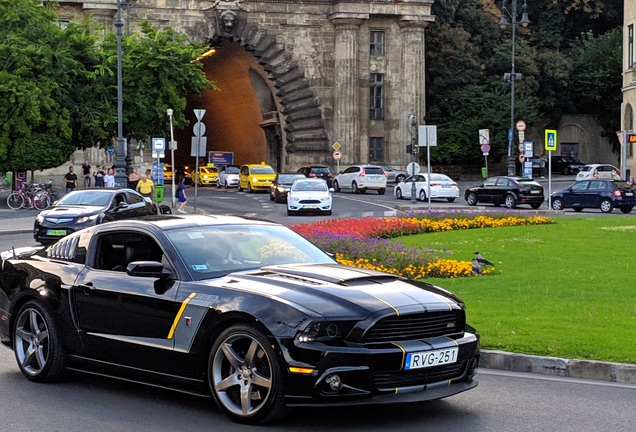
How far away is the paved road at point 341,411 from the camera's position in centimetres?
698

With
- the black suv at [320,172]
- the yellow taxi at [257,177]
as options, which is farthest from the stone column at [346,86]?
the yellow taxi at [257,177]

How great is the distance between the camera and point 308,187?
41.4 metres

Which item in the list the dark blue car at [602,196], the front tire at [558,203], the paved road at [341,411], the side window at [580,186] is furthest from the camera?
the front tire at [558,203]

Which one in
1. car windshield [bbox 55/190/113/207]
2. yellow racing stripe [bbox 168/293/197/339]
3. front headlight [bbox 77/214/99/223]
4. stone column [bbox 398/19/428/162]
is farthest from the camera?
stone column [bbox 398/19/428/162]

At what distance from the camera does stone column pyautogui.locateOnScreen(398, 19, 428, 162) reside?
7081 centimetres

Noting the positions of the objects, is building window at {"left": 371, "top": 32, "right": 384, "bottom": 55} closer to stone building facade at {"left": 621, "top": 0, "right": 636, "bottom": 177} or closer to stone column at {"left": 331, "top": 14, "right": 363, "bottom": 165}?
stone column at {"left": 331, "top": 14, "right": 363, "bottom": 165}

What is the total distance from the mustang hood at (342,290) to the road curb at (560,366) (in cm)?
197

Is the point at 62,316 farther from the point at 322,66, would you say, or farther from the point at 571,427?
the point at 322,66

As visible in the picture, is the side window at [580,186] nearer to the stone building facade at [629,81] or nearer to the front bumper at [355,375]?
the stone building facade at [629,81]

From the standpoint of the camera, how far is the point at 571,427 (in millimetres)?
6977

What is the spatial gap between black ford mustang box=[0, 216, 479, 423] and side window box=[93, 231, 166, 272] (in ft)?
0.04

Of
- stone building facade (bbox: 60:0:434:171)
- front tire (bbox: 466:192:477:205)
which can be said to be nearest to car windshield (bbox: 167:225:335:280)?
front tire (bbox: 466:192:477:205)

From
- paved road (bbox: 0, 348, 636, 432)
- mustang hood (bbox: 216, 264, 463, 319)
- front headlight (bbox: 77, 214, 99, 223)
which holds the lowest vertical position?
paved road (bbox: 0, 348, 636, 432)

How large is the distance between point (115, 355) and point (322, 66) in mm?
64094
